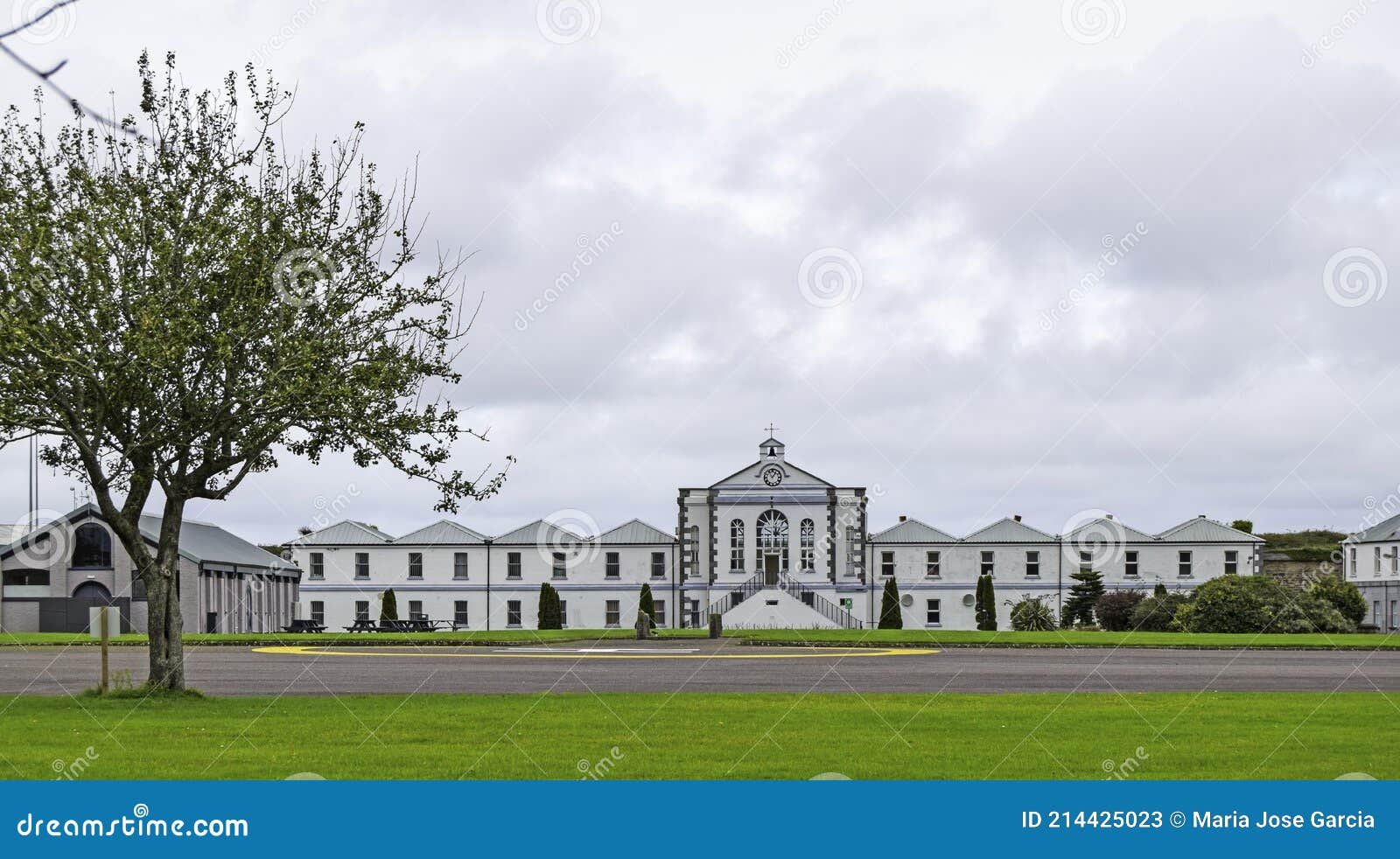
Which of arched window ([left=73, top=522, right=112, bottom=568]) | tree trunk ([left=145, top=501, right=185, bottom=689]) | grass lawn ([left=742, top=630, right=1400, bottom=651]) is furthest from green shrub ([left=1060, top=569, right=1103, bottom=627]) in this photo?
tree trunk ([left=145, top=501, right=185, bottom=689])

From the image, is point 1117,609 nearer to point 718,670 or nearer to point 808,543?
point 808,543

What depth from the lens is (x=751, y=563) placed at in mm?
72500

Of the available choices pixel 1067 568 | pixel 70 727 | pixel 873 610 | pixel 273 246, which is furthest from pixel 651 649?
pixel 1067 568

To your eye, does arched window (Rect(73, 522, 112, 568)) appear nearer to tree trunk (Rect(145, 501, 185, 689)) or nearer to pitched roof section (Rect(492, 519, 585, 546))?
pitched roof section (Rect(492, 519, 585, 546))

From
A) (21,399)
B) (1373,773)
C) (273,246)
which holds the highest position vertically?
(273,246)

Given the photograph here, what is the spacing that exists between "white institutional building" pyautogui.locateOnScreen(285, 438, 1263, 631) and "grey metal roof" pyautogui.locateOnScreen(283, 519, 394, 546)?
0.08 m

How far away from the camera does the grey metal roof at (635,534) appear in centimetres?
7612

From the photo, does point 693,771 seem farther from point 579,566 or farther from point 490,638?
point 579,566

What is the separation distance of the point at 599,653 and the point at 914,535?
1654 inches

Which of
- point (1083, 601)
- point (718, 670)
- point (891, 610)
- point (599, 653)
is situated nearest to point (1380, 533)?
point (1083, 601)

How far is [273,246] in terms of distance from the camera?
19.6 metres

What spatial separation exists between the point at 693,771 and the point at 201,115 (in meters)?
13.4

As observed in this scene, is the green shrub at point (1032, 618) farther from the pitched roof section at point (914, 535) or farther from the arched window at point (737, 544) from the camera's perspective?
the arched window at point (737, 544)

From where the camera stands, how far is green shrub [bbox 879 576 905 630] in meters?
67.9
